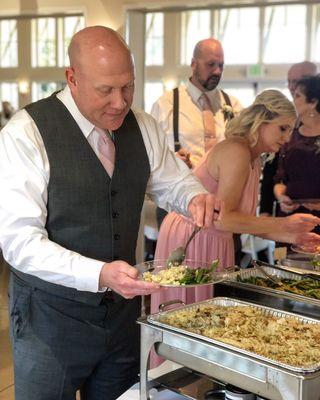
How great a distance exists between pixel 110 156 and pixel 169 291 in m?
0.72

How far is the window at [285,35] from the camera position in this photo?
35.7 feet

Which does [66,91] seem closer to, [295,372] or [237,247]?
[295,372]

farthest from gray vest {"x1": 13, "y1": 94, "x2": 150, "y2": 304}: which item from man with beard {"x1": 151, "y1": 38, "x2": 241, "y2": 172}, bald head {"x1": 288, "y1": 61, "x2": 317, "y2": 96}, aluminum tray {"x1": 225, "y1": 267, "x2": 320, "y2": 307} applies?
bald head {"x1": 288, "y1": 61, "x2": 317, "y2": 96}

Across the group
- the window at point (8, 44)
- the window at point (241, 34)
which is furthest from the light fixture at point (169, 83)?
the window at point (8, 44)

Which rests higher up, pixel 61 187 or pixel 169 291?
pixel 61 187

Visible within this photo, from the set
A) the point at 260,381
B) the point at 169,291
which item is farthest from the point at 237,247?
the point at 260,381

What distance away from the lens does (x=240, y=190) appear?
1.95 m

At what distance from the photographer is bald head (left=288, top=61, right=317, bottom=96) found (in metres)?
2.91

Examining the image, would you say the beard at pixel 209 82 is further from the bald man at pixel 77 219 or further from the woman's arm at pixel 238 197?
the bald man at pixel 77 219

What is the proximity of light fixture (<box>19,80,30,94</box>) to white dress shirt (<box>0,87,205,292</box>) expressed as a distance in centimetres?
1127

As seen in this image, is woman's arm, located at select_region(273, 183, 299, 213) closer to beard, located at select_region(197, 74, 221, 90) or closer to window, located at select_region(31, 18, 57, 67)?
beard, located at select_region(197, 74, 221, 90)

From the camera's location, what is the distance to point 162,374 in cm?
125

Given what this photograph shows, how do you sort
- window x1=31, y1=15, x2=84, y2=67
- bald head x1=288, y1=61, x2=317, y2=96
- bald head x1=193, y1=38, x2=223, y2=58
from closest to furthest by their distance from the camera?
bald head x1=288, y1=61, x2=317, y2=96 < bald head x1=193, y1=38, x2=223, y2=58 < window x1=31, y1=15, x2=84, y2=67

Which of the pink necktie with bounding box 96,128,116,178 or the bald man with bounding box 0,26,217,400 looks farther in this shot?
the pink necktie with bounding box 96,128,116,178
